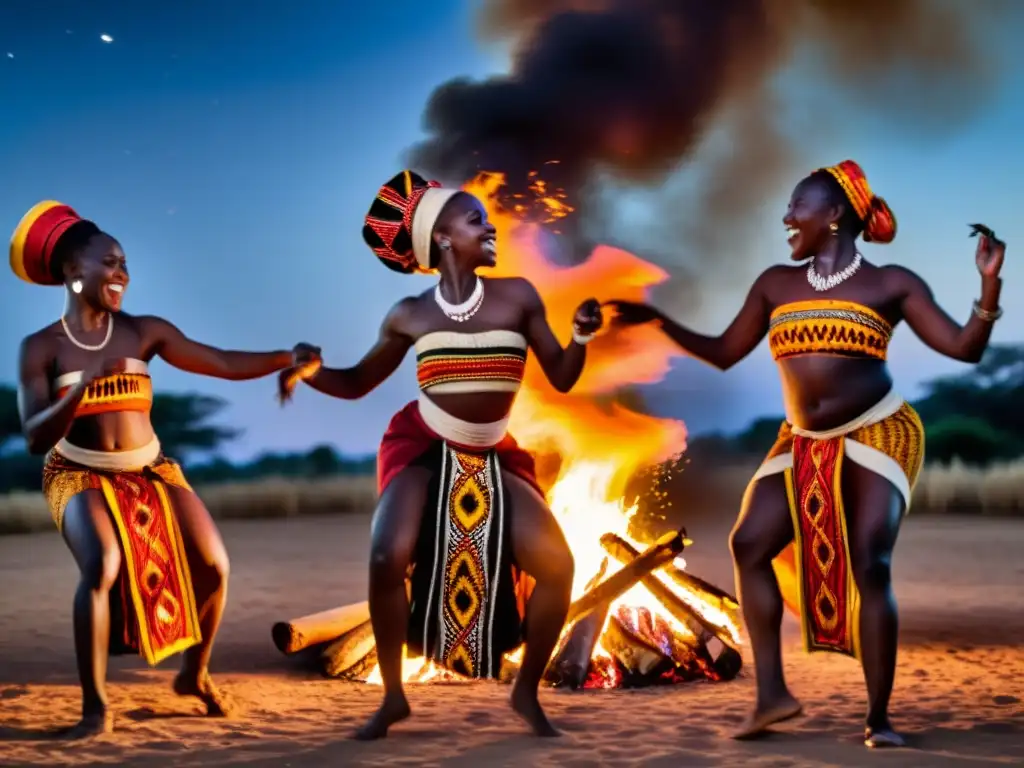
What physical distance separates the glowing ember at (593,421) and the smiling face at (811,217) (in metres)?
1.80

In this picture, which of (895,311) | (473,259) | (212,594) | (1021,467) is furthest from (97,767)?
(1021,467)

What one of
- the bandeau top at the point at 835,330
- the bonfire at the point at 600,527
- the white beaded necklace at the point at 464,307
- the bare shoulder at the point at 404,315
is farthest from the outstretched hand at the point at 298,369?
the bandeau top at the point at 835,330

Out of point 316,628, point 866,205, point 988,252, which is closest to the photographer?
point 988,252

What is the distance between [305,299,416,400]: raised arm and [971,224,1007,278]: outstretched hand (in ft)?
7.65

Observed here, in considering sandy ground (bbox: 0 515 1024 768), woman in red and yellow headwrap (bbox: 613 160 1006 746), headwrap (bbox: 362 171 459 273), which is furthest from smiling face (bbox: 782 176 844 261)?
sandy ground (bbox: 0 515 1024 768)

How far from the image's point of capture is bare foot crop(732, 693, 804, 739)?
520 cm

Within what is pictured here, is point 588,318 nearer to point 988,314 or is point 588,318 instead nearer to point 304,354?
point 304,354

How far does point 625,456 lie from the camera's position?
7664 millimetres

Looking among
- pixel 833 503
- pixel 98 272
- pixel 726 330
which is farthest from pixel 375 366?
pixel 833 503

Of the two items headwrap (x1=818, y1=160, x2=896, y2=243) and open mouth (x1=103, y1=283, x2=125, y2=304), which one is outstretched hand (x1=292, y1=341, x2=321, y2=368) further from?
headwrap (x1=818, y1=160, x2=896, y2=243)

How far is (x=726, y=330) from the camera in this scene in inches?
223

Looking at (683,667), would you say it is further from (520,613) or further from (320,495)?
(320,495)

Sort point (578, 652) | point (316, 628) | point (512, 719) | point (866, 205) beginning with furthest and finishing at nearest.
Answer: point (316, 628), point (578, 652), point (512, 719), point (866, 205)

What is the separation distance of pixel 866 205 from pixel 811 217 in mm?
240
